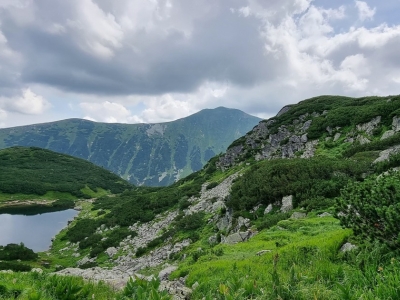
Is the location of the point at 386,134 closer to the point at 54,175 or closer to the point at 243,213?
the point at 243,213

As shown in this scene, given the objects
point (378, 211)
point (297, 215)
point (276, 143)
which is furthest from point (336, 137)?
point (378, 211)

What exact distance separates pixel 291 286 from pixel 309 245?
4325mm

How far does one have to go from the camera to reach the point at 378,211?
548 centimetres

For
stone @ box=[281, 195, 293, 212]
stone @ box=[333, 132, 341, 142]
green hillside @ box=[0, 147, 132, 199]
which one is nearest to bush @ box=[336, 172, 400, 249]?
stone @ box=[281, 195, 293, 212]

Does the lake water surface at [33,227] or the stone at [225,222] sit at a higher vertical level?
the stone at [225,222]

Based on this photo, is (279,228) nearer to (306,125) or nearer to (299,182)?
(299,182)

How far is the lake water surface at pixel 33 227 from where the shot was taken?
1866 inches

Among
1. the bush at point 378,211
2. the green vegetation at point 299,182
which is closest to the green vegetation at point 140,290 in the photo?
the bush at point 378,211

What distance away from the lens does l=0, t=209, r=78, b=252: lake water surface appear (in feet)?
156

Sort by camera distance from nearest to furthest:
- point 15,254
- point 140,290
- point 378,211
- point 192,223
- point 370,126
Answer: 1. point 140,290
2. point 378,211
3. point 192,223
4. point 15,254
5. point 370,126

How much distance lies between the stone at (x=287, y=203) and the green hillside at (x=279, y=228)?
0.30 ft

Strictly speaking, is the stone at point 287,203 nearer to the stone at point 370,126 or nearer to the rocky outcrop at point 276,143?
the rocky outcrop at point 276,143

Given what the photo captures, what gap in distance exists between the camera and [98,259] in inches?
1158

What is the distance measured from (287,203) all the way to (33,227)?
5817 centimetres
